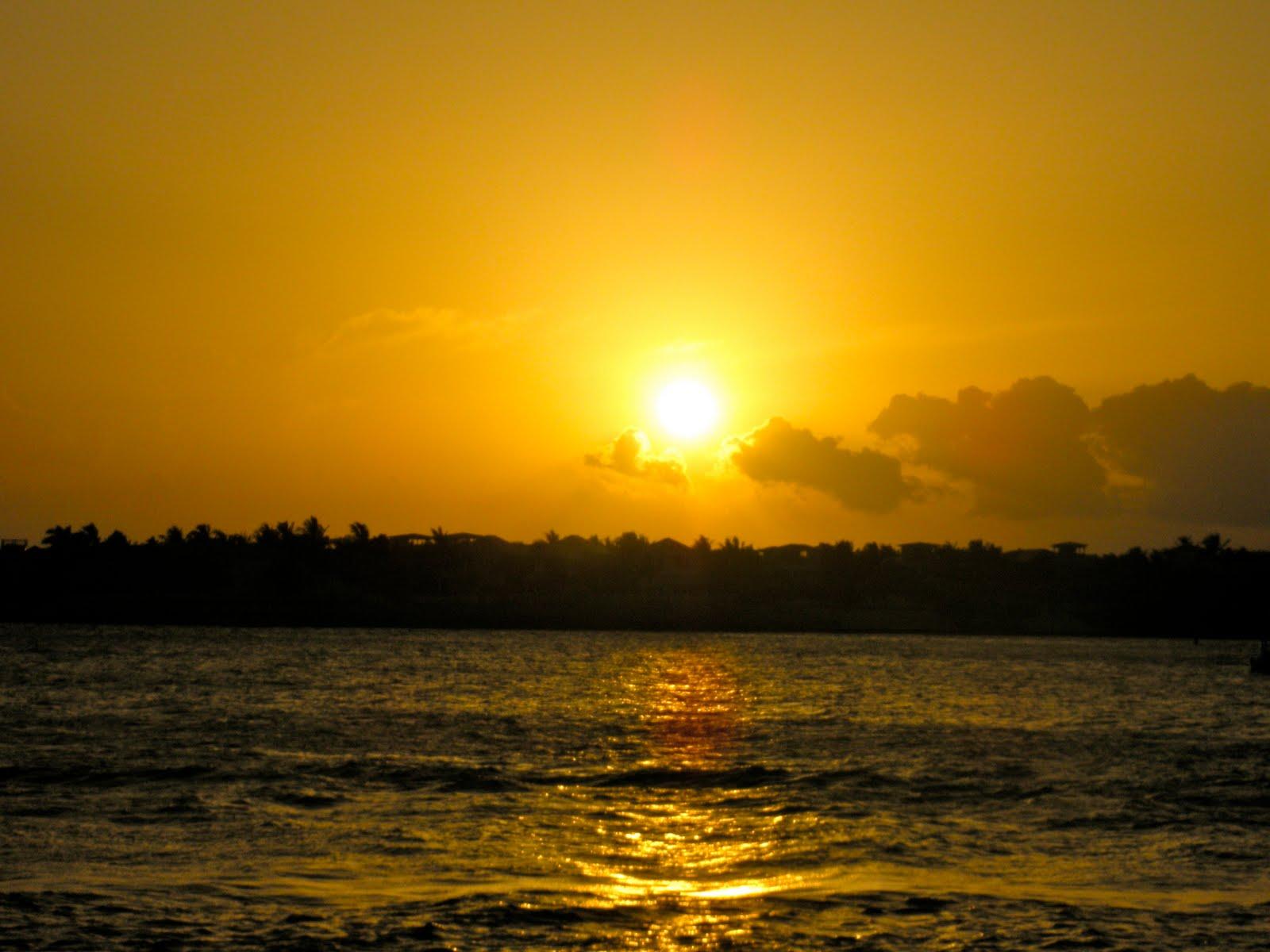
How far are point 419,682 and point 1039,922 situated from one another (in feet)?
214

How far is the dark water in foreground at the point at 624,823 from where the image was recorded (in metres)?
19.2

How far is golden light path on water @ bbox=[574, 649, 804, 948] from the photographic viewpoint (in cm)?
1972

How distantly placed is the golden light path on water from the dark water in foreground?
10 cm

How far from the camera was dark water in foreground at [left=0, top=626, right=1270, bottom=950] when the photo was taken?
19156 millimetres

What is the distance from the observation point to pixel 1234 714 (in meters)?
62.0

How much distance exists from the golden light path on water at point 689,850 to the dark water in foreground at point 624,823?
0.33ft

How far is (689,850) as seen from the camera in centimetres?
2581

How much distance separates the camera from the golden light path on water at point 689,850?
19.7m

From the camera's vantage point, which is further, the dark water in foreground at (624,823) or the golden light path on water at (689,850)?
the golden light path on water at (689,850)

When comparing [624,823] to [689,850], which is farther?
[624,823]

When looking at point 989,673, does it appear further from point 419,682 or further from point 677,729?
point 677,729

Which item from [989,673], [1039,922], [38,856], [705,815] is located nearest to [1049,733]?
[705,815]

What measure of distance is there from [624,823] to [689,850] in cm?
356

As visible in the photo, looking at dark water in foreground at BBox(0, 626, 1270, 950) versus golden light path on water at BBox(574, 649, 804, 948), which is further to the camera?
golden light path on water at BBox(574, 649, 804, 948)
